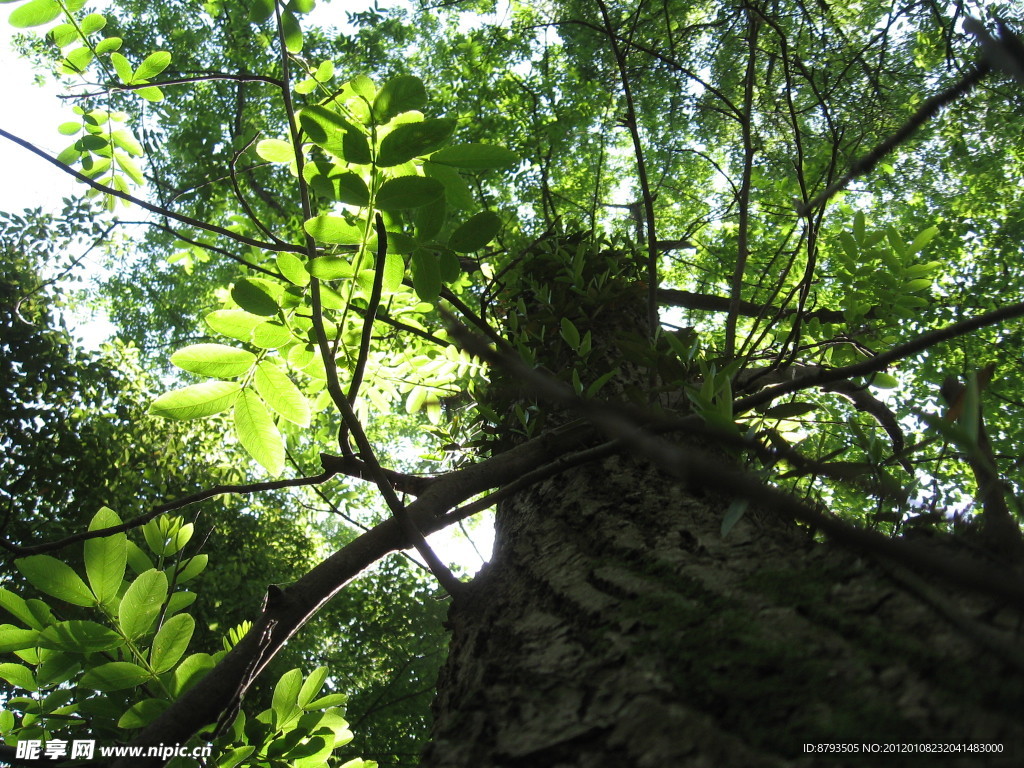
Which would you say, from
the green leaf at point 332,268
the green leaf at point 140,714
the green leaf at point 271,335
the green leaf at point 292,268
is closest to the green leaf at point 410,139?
the green leaf at point 332,268

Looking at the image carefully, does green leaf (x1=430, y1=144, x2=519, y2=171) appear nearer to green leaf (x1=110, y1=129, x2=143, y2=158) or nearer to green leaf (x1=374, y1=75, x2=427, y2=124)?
green leaf (x1=374, y1=75, x2=427, y2=124)

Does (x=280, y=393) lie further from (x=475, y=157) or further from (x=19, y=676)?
(x=19, y=676)

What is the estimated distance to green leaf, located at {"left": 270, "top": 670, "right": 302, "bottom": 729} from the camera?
4.68 ft

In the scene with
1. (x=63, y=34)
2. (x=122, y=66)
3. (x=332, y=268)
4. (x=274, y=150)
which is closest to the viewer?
(x=332, y=268)

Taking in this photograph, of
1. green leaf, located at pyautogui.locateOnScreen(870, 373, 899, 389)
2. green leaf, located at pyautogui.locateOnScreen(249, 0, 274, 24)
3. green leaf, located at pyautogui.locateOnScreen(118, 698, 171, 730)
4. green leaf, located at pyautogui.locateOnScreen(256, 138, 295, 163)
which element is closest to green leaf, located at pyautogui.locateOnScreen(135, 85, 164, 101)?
green leaf, located at pyautogui.locateOnScreen(249, 0, 274, 24)

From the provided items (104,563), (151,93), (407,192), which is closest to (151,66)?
(151,93)

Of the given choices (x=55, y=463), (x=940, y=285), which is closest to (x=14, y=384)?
(x=55, y=463)

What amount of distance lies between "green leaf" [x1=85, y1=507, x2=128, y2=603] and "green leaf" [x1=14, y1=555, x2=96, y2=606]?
0.03 meters

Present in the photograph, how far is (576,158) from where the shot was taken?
564 cm

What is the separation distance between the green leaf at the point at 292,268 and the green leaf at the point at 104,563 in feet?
1.84

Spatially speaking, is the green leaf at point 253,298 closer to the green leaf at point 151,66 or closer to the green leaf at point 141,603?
the green leaf at point 141,603

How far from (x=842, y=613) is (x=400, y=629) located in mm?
5449

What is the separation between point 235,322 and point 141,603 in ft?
1.87

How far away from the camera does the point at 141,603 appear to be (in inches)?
47.8
